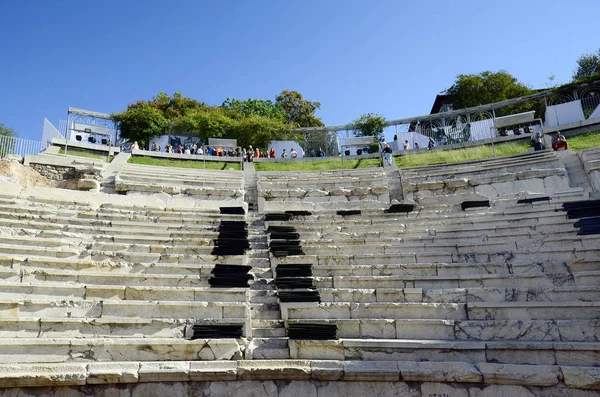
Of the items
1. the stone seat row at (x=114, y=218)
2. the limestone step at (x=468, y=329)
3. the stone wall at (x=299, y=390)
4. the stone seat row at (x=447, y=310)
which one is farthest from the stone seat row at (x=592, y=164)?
the stone seat row at (x=114, y=218)

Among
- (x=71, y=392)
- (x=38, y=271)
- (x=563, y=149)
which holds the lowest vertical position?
(x=71, y=392)

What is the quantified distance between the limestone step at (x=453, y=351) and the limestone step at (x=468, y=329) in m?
0.27

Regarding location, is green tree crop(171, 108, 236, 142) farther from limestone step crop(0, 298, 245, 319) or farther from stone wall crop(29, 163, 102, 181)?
limestone step crop(0, 298, 245, 319)

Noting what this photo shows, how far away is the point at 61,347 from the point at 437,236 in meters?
6.34

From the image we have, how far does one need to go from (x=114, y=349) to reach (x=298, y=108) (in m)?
33.7

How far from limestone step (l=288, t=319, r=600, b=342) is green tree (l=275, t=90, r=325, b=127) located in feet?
101

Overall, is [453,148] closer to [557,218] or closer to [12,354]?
[557,218]

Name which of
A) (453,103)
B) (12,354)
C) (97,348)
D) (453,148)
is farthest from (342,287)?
(453,103)

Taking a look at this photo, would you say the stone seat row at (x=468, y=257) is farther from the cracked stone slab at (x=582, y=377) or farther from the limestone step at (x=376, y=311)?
the cracked stone slab at (x=582, y=377)

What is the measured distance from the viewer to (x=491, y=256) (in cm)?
766

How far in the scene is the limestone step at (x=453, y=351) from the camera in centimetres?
517

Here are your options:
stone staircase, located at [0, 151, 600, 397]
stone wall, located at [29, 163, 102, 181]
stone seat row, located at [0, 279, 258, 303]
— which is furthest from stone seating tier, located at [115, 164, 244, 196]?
stone seat row, located at [0, 279, 258, 303]

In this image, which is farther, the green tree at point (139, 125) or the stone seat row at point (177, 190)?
the green tree at point (139, 125)

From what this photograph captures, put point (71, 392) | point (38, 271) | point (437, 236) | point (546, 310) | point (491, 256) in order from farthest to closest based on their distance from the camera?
point (437, 236), point (491, 256), point (38, 271), point (546, 310), point (71, 392)
